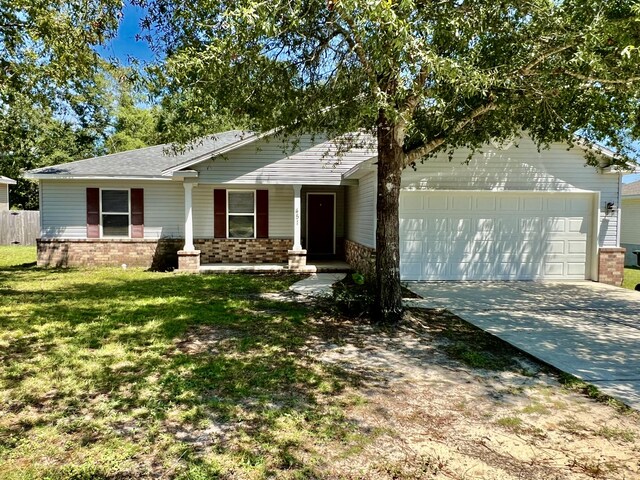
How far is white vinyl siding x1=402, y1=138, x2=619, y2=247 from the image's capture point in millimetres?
10742

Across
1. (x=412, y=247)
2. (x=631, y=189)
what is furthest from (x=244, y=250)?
(x=631, y=189)

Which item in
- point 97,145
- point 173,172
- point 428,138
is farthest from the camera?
point 97,145

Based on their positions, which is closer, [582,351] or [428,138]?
[582,351]

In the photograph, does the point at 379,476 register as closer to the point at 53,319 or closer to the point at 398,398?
the point at 398,398

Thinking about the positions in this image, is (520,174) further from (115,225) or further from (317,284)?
(115,225)

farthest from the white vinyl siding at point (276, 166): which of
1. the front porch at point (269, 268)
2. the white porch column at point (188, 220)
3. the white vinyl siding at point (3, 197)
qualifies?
the white vinyl siding at point (3, 197)

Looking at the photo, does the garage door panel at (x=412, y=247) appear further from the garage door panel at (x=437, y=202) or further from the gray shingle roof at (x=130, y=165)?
the gray shingle roof at (x=130, y=165)

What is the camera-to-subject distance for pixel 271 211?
46.7 ft

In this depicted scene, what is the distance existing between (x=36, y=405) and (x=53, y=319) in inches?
139

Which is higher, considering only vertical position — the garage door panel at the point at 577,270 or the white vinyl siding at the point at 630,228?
the white vinyl siding at the point at 630,228

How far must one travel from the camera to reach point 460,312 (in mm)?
7680

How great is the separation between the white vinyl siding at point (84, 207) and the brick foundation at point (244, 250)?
3.48 ft

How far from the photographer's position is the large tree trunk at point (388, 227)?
6.82 meters

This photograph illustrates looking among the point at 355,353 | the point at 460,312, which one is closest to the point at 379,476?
the point at 355,353
